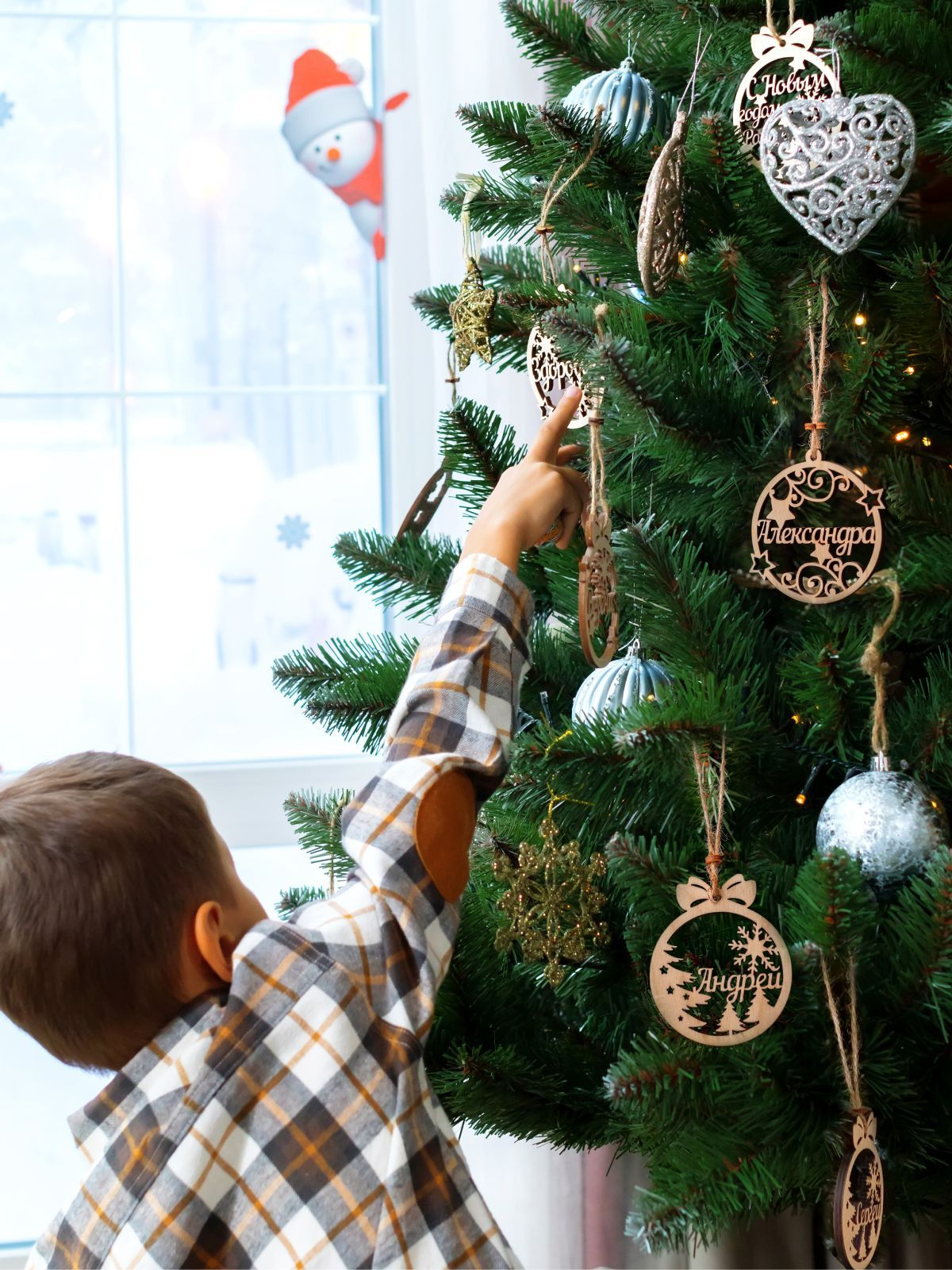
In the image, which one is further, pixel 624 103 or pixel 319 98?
pixel 319 98

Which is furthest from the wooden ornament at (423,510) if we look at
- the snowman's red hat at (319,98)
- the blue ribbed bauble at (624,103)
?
the snowman's red hat at (319,98)

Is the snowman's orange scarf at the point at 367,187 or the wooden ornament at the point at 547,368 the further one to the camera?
the snowman's orange scarf at the point at 367,187

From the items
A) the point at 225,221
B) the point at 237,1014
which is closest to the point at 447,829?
the point at 237,1014

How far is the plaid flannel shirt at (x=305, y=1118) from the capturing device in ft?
2.00

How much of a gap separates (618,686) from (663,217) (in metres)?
0.27

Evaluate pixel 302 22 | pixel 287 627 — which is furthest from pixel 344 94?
pixel 287 627

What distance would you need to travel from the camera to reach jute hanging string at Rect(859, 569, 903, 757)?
2.16 feet

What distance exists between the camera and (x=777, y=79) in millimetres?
717

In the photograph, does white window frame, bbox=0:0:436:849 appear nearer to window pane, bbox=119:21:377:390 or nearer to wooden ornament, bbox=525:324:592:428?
window pane, bbox=119:21:377:390

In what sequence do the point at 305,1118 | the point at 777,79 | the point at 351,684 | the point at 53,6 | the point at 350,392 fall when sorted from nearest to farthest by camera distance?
the point at 305,1118 < the point at 777,79 < the point at 351,684 < the point at 53,6 < the point at 350,392

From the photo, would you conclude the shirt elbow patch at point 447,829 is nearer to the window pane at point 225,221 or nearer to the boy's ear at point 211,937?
the boy's ear at point 211,937

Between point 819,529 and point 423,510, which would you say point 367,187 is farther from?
point 819,529

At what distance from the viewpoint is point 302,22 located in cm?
150

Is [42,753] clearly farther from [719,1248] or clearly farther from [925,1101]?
[925,1101]
